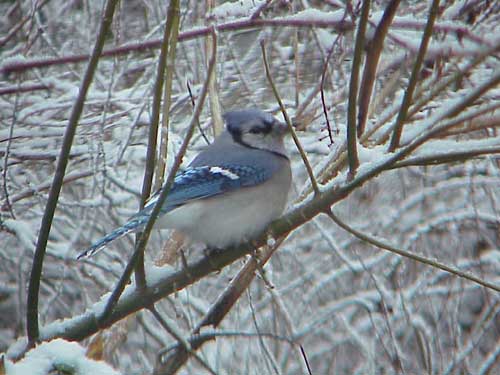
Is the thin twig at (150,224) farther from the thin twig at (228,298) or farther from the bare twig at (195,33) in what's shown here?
the bare twig at (195,33)

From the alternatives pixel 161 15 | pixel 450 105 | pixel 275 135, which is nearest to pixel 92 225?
pixel 161 15

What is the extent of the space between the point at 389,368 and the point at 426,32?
3140 millimetres

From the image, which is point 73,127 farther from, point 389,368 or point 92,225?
point 389,368

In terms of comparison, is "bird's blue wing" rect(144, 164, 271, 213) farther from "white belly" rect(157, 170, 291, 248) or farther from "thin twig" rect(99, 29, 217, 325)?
"thin twig" rect(99, 29, 217, 325)

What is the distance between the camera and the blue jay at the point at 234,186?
283 cm

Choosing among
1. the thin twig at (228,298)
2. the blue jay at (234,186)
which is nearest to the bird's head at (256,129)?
the blue jay at (234,186)

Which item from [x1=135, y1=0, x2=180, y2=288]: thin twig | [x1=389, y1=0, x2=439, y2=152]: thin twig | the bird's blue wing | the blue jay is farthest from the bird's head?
[x1=389, y1=0, x2=439, y2=152]: thin twig

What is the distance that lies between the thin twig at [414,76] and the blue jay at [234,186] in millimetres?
780

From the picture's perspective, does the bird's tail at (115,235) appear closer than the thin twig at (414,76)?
No

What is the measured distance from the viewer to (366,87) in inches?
86.3

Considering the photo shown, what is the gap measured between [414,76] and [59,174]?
80 centimetres

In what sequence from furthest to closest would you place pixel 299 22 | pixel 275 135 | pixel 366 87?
1. pixel 275 135
2. pixel 299 22
3. pixel 366 87

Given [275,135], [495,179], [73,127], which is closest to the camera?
[73,127]

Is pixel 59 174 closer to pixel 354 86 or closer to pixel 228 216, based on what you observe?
pixel 354 86
